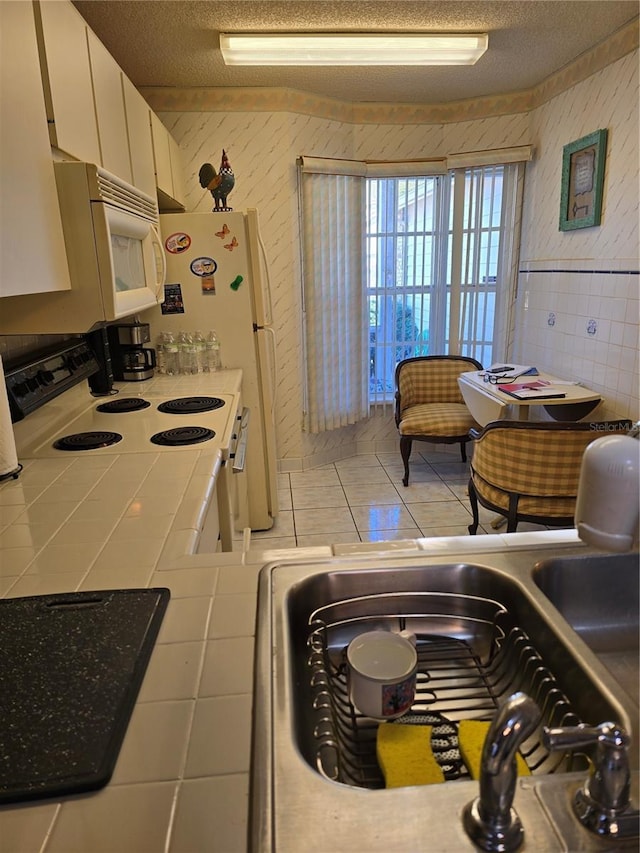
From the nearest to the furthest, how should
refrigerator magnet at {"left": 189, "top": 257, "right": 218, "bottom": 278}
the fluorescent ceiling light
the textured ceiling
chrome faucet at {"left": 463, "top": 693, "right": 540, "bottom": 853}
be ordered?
1. chrome faucet at {"left": 463, "top": 693, "right": 540, "bottom": 853}
2. the textured ceiling
3. the fluorescent ceiling light
4. refrigerator magnet at {"left": 189, "top": 257, "right": 218, "bottom": 278}

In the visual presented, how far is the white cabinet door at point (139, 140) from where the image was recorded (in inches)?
96.9

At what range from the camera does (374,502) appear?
3.79 m

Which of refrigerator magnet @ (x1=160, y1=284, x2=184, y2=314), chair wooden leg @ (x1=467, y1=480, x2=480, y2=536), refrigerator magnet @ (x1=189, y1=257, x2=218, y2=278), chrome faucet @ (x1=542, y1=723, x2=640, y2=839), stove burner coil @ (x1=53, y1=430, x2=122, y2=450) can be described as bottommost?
chair wooden leg @ (x1=467, y1=480, x2=480, y2=536)

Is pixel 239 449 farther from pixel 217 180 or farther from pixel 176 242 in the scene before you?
pixel 217 180

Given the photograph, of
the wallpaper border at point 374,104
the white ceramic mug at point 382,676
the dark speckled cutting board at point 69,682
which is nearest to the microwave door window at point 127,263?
the dark speckled cutting board at point 69,682

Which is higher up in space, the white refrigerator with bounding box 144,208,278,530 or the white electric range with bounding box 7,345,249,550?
the white refrigerator with bounding box 144,208,278,530

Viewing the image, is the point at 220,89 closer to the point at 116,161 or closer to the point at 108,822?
the point at 116,161

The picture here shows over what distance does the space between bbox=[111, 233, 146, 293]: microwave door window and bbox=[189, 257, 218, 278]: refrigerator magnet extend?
70 cm

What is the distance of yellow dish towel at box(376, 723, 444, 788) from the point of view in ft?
2.37

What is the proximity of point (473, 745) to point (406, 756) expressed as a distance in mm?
88

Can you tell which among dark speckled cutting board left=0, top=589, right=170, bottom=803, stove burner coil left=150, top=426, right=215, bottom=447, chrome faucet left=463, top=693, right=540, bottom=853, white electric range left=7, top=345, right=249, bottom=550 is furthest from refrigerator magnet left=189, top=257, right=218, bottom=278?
chrome faucet left=463, top=693, right=540, bottom=853

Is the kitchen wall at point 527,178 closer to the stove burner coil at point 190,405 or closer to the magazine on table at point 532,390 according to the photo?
the magazine on table at point 532,390

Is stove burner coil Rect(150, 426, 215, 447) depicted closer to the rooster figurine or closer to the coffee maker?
the coffee maker

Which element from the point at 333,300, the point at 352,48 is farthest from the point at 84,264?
the point at 333,300
